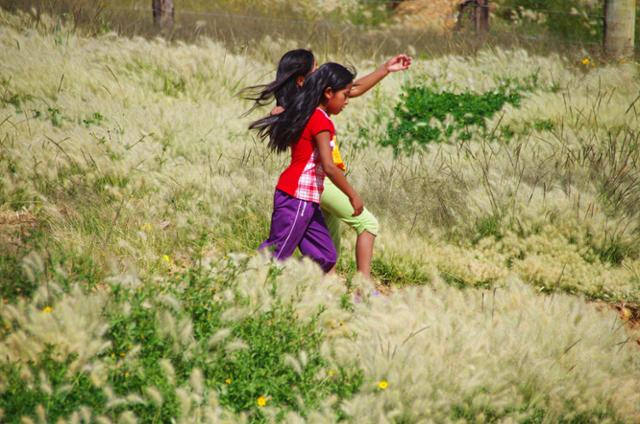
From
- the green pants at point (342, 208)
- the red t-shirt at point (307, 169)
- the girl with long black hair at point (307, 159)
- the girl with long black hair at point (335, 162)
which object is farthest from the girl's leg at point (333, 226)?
the red t-shirt at point (307, 169)

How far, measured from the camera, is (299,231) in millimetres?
4594

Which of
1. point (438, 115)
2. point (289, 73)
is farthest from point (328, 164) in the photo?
point (438, 115)

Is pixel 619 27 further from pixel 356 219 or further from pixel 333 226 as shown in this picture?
pixel 356 219

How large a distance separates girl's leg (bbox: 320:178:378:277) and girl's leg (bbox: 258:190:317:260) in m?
0.16

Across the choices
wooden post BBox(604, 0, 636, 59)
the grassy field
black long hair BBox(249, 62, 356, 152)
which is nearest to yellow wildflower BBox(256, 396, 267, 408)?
the grassy field

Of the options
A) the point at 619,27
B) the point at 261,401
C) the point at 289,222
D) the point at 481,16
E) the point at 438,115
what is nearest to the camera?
the point at 261,401

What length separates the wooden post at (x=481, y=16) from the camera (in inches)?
497

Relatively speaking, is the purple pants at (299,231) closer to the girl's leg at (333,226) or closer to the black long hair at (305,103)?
the girl's leg at (333,226)

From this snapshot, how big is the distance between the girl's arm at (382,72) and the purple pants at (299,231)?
985 millimetres

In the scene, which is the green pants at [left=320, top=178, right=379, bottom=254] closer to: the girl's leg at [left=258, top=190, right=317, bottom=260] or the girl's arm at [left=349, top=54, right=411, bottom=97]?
the girl's leg at [left=258, top=190, right=317, bottom=260]

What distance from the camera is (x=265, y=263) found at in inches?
172

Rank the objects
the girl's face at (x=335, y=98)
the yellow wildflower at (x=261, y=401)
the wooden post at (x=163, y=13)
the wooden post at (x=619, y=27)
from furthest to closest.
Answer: the wooden post at (x=163, y=13)
the wooden post at (x=619, y=27)
the girl's face at (x=335, y=98)
the yellow wildflower at (x=261, y=401)

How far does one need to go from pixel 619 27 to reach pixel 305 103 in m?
7.50

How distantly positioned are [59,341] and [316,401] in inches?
46.6
